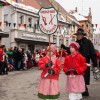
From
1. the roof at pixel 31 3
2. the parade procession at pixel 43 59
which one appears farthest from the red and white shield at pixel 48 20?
the roof at pixel 31 3

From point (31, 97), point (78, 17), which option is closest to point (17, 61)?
point (31, 97)

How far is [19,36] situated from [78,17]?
37049 millimetres

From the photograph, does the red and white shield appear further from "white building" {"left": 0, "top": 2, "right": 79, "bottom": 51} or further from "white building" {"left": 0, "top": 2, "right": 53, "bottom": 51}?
"white building" {"left": 0, "top": 2, "right": 53, "bottom": 51}

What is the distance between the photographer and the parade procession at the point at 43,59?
8.55m

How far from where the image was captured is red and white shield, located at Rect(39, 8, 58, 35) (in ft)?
32.0

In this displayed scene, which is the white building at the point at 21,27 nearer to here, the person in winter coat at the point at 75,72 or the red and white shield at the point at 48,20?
the red and white shield at the point at 48,20

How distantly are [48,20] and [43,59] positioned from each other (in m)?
1.72

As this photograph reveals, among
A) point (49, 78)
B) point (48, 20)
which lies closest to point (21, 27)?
point (48, 20)

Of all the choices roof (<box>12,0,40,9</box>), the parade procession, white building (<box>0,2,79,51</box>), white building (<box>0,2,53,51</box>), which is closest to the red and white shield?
the parade procession

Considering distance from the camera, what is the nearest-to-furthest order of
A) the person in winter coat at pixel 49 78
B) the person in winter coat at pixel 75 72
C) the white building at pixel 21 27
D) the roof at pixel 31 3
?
1. the person in winter coat at pixel 49 78
2. the person in winter coat at pixel 75 72
3. the white building at pixel 21 27
4. the roof at pixel 31 3

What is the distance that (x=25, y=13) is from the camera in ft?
140

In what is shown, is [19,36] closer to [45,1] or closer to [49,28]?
[45,1]

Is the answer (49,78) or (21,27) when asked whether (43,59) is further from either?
(21,27)

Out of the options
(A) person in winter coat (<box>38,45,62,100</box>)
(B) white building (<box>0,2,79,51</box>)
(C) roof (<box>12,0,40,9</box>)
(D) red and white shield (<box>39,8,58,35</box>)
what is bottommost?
(A) person in winter coat (<box>38,45,62,100</box>)
